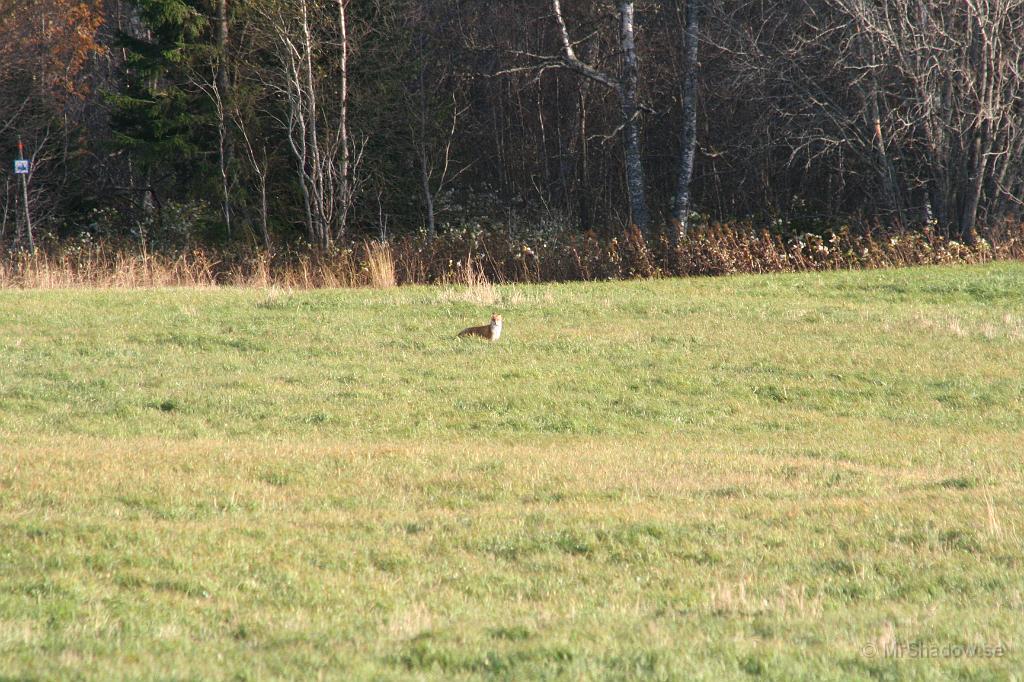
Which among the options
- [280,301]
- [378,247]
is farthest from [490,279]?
[280,301]

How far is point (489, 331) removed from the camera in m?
15.0

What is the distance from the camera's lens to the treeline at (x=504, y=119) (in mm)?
25359

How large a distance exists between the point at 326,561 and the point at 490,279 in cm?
1772

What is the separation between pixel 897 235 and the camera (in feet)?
80.1

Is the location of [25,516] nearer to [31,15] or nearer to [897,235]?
[897,235]

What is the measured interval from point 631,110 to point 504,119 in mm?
9560

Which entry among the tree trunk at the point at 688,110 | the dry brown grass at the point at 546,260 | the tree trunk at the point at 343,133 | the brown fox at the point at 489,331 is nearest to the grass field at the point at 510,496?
the brown fox at the point at 489,331

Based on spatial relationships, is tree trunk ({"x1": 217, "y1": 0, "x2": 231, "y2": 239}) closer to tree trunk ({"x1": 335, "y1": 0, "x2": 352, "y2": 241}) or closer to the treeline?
the treeline

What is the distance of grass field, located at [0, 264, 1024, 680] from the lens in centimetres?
489

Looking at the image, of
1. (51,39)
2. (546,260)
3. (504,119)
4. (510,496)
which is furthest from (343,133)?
(510,496)

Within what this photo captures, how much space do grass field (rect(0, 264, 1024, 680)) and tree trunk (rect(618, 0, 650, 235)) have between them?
1102 centimetres

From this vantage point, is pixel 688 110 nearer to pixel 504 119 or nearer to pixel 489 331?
pixel 504 119

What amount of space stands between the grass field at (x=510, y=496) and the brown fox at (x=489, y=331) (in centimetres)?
38

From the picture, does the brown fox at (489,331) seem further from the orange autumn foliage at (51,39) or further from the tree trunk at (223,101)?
the orange autumn foliage at (51,39)
